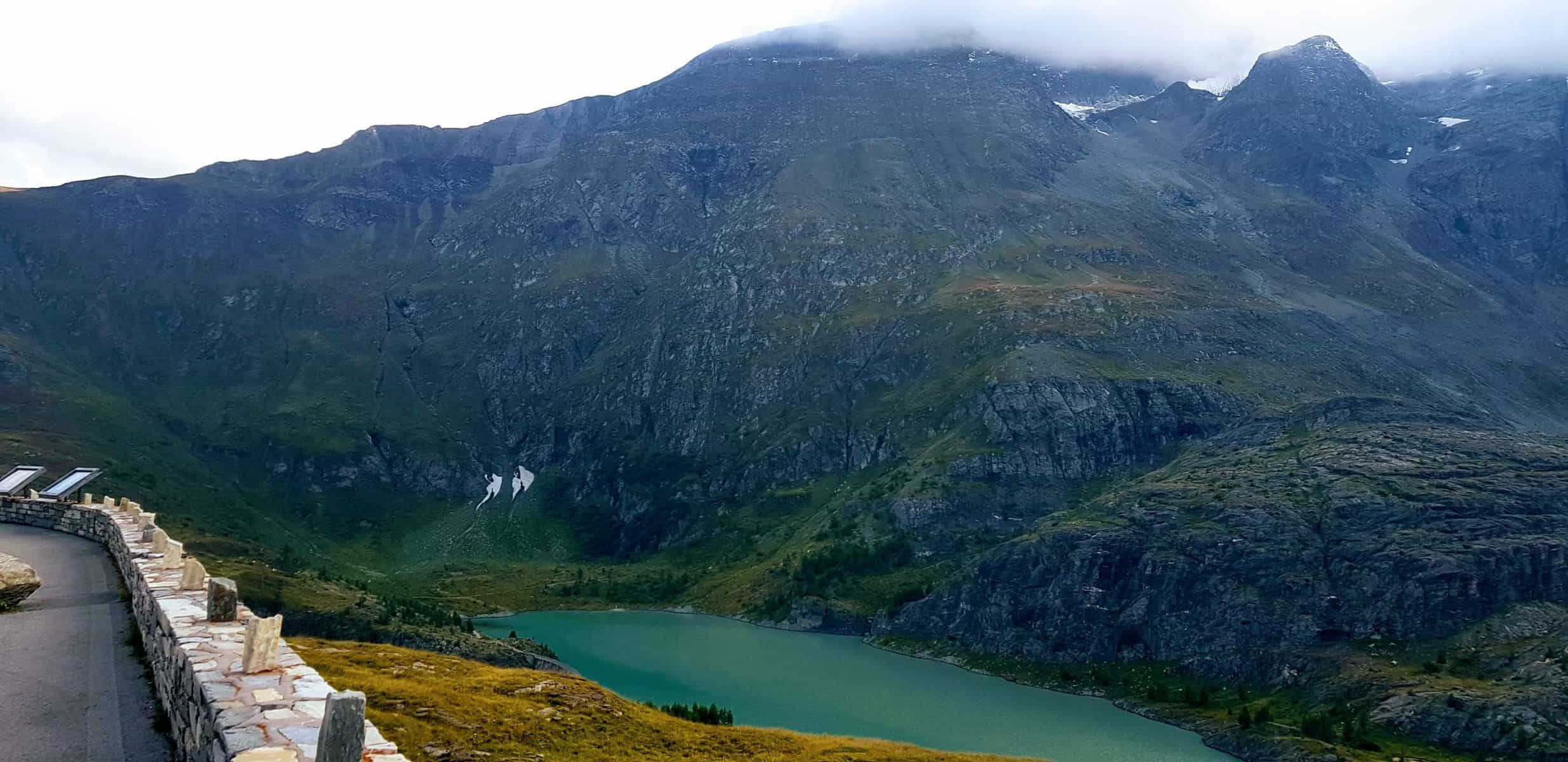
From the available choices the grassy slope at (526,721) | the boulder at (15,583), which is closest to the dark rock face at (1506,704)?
the grassy slope at (526,721)

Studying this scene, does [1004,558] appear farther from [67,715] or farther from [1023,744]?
[67,715]

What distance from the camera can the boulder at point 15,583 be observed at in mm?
26547

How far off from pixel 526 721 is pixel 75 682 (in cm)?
2996

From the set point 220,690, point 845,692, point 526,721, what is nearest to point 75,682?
point 220,690

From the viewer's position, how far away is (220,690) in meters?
14.7

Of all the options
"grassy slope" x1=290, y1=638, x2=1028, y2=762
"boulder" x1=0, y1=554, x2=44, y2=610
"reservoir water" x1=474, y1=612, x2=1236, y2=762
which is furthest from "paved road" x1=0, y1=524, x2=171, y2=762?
"reservoir water" x1=474, y1=612, x2=1236, y2=762

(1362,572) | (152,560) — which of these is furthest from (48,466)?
(1362,572)

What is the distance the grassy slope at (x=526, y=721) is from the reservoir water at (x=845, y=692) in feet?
92.3

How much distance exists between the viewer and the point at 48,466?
7160 inches

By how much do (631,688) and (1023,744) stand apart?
164 feet

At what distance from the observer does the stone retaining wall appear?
12688 mm

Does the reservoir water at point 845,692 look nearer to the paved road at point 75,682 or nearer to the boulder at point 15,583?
the paved road at point 75,682

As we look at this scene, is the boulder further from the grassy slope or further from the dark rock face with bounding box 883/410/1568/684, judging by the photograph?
the dark rock face with bounding box 883/410/1568/684

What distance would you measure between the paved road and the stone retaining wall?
0.53m
